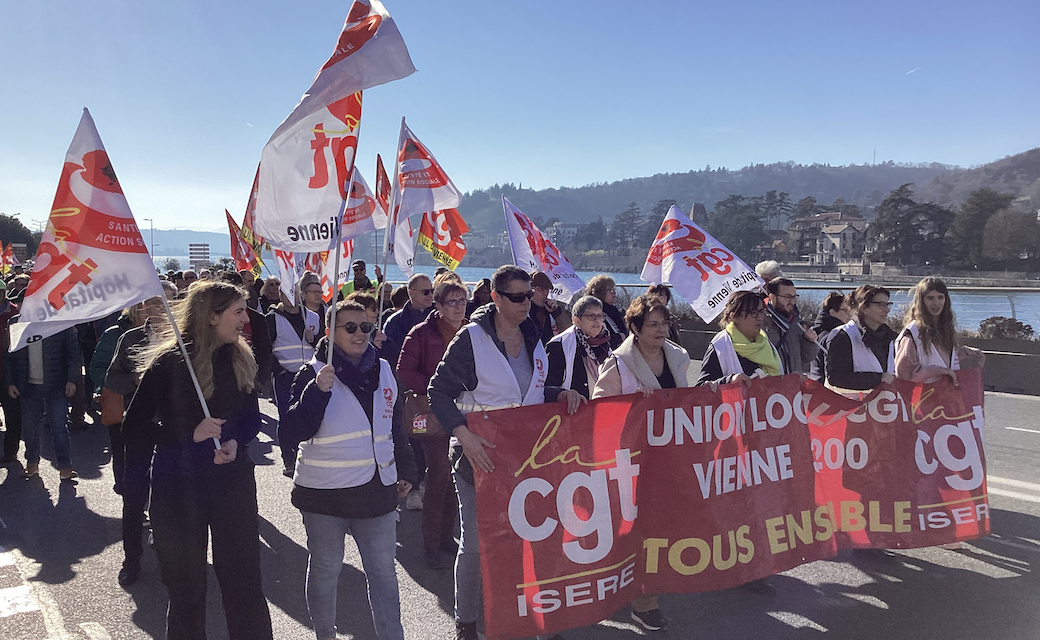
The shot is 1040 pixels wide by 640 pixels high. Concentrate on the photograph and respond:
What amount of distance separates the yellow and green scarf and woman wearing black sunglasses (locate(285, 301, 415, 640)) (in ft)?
7.93

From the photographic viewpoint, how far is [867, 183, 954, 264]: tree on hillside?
171 feet

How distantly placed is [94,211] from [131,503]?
2012mm

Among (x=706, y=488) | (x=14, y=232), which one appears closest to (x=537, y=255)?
(x=706, y=488)

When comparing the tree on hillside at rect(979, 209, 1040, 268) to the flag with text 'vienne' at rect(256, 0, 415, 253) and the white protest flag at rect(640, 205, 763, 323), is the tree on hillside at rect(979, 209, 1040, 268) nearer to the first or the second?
the white protest flag at rect(640, 205, 763, 323)

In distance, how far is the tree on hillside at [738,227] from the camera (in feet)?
163

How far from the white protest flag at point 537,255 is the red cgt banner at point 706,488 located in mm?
4486

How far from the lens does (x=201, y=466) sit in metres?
2.99

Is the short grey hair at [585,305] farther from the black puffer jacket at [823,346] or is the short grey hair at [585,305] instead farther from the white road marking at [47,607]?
the white road marking at [47,607]

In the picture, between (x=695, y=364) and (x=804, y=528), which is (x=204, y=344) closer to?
(x=804, y=528)

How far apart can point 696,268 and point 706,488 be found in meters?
2.92

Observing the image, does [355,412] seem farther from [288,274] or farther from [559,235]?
[559,235]

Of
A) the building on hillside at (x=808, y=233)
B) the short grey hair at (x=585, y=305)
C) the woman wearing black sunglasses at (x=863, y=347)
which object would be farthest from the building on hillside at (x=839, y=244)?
the short grey hair at (x=585, y=305)

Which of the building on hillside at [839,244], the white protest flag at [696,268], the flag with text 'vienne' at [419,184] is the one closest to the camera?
the white protest flag at [696,268]

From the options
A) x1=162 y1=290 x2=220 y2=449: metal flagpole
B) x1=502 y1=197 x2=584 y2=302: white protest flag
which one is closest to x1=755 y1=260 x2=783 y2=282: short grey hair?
x1=502 y1=197 x2=584 y2=302: white protest flag
